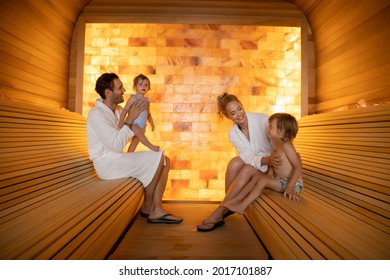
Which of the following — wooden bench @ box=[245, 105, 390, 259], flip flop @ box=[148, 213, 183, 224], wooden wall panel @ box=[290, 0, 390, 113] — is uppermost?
wooden wall panel @ box=[290, 0, 390, 113]

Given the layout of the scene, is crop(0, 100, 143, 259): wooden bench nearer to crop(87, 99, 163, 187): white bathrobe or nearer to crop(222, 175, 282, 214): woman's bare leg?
crop(87, 99, 163, 187): white bathrobe

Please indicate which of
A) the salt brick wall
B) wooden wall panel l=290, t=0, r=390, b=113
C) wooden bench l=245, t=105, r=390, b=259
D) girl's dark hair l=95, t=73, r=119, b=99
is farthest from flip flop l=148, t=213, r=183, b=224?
wooden wall panel l=290, t=0, r=390, b=113

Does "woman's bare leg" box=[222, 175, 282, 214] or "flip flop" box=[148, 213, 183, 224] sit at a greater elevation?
"woman's bare leg" box=[222, 175, 282, 214]

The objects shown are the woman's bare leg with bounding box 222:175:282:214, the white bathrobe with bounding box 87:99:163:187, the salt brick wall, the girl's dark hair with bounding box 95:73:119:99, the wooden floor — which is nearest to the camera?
the wooden floor

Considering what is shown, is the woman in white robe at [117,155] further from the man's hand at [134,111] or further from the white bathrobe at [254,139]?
the white bathrobe at [254,139]

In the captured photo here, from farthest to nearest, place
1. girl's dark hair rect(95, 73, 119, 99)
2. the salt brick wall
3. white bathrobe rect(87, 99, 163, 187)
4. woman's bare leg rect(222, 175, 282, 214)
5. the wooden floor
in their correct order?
the salt brick wall < girl's dark hair rect(95, 73, 119, 99) < white bathrobe rect(87, 99, 163, 187) < woman's bare leg rect(222, 175, 282, 214) < the wooden floor

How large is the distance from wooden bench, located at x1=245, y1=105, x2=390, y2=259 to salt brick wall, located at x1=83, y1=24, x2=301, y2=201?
136 centimetres

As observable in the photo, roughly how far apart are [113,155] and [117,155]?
0.11ft

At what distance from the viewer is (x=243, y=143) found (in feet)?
8.45

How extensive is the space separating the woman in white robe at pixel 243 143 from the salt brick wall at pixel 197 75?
1.23 m

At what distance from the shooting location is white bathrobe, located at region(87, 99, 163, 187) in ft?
7.63

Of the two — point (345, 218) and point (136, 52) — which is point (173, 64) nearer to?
point (136, 52)

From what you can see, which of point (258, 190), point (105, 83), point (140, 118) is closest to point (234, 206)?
point (258, 190)

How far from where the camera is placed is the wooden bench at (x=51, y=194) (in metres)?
1.12
